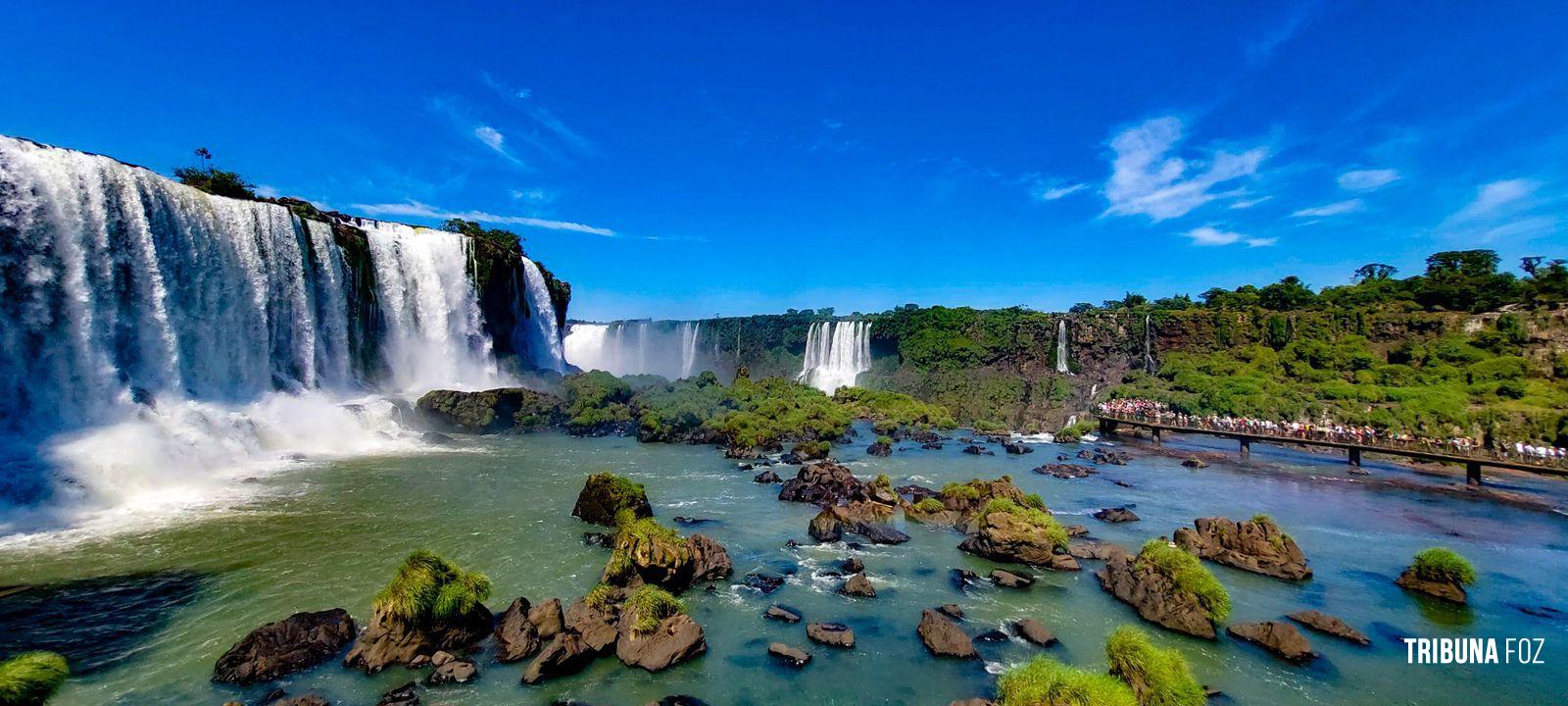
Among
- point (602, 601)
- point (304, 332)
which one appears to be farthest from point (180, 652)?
point (304, 332)

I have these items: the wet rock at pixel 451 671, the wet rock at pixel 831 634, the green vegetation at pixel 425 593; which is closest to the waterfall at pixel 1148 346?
the wet rock at pixel 831 634

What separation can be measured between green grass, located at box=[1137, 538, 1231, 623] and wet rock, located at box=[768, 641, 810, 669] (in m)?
7.71

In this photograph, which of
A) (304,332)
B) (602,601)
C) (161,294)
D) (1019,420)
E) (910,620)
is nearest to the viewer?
(602,601)

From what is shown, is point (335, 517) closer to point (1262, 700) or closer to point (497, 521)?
point (497, 521)

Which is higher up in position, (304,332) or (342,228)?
(342,228)

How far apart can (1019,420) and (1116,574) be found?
43.3 m

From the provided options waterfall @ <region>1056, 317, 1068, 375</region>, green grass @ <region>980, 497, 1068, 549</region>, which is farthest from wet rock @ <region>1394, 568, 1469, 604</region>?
waterfall @ <region>1056, 317, 1068, 375</region>

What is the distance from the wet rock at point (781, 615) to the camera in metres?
12.1

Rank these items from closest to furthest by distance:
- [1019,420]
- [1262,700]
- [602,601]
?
[1262,700] < [602,601] < [1019,420]

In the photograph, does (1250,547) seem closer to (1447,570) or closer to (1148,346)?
(1447,570)

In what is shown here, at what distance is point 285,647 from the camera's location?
31.9 feet

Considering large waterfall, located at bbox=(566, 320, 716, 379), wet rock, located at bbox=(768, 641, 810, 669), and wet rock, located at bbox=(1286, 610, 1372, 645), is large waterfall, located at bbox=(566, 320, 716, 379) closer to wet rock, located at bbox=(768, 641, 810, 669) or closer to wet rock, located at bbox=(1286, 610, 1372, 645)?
wet rock, located at bbox=(768, 641, 810, 669)

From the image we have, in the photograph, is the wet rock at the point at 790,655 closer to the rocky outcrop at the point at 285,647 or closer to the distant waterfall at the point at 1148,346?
the rocky outcrop at the point at 285,647

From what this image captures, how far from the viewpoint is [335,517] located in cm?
1784
